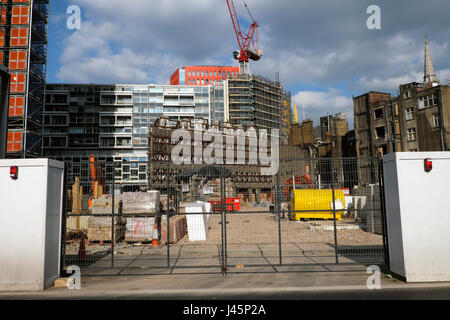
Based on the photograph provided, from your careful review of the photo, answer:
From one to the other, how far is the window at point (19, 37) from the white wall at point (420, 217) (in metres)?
53.0

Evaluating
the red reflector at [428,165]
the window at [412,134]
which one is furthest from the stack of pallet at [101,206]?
the window at [412,134]

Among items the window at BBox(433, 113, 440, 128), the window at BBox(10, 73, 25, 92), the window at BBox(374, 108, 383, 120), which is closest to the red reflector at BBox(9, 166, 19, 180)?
the window at BBox(10, 73, 25, 92)

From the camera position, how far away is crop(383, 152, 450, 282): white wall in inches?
314

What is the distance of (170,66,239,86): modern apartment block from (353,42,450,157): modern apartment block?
85.3 m

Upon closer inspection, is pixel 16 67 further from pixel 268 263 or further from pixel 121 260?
pixel 268 263

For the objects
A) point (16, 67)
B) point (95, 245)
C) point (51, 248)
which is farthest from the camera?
point (16, 67)

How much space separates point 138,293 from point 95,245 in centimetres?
809

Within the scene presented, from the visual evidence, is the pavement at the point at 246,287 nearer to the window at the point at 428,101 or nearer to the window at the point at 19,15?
the window at the point at 428,101

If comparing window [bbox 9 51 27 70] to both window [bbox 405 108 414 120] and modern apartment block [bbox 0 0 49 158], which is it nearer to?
modern apartment block [bbox 0 0 49 158]

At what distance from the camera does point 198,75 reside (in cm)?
14212

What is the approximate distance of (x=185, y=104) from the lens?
91.0 meters
